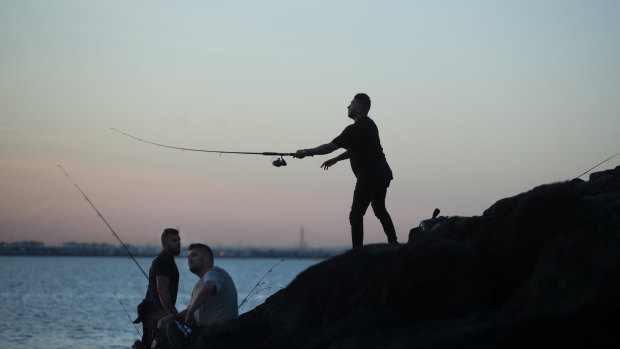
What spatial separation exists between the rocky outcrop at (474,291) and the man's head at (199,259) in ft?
2.02

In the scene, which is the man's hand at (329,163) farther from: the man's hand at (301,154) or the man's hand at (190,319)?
the man's hand at (190,319)

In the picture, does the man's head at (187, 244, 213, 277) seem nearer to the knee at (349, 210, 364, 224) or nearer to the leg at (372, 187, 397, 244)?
the knee at (349, 210, 364, 224)

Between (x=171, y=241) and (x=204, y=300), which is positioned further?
(x=171, y=241)

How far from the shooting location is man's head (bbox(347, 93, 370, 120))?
8.97m

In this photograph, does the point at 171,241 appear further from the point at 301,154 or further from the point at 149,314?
the point at 301,154

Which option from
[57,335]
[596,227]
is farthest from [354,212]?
[57,335]

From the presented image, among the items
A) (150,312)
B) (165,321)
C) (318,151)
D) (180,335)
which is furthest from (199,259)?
(318,151)

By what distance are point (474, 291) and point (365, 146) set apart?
3.32 m

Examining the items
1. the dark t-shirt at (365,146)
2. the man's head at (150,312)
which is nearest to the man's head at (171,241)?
the man's head at (150,312)

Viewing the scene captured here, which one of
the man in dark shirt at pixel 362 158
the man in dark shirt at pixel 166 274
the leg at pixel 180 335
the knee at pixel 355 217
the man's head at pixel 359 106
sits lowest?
the leg at pixel 180 335

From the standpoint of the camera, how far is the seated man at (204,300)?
23.7ft

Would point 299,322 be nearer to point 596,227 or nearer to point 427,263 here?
point 427,263

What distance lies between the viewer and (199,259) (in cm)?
734

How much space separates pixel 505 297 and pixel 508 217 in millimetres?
672
